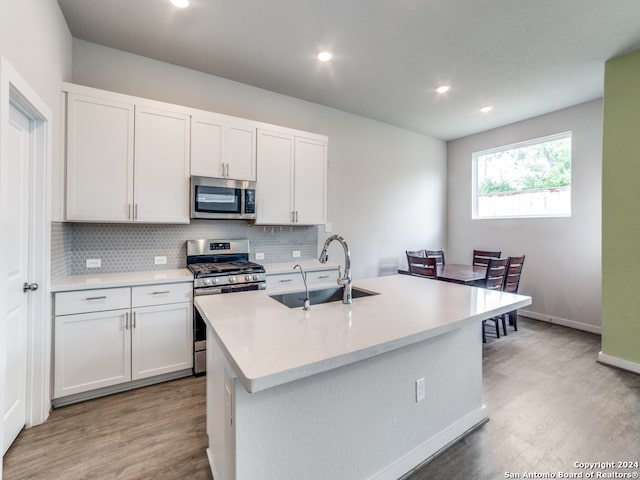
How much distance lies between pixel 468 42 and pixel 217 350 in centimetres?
314

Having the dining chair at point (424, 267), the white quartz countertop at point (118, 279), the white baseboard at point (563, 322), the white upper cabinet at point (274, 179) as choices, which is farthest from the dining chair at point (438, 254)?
the white quartz countertop at point (118, 279)

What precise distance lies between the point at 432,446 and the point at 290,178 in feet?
8.91

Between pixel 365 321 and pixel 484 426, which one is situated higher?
pixel 365 321

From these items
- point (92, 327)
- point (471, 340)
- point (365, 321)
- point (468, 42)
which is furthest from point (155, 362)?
point (468, 42)

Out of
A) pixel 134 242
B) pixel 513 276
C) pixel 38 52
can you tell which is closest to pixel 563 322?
pixel 513 276

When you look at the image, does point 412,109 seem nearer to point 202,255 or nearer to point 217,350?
point 202,255

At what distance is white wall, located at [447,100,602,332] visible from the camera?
3.77m

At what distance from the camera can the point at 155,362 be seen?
2461 millimetres

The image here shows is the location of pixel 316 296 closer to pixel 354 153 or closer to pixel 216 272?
pixel 216 272

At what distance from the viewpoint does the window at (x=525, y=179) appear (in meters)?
4.13

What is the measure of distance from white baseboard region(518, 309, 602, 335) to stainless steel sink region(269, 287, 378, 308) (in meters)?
3.69

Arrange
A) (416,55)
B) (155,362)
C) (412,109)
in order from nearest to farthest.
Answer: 1. (155,362)
2. (416,55)
3. (412,109)

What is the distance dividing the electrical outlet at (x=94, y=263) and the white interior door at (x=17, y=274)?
73cm

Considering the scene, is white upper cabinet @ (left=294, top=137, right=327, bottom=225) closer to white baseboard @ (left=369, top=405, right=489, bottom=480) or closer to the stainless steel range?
the stainless steel range
